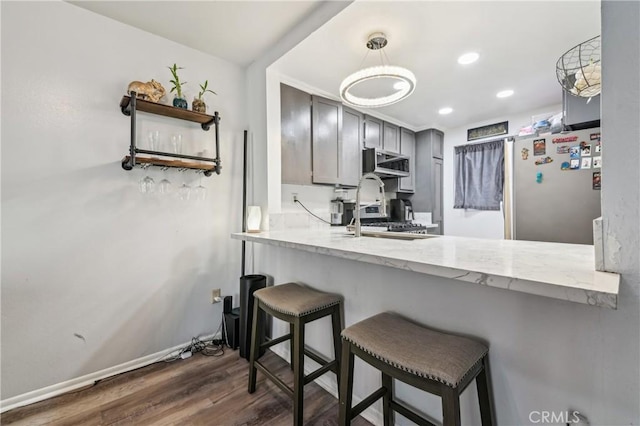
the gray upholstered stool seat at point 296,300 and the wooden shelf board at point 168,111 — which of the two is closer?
the gray upholstered stool seat at point 296,300

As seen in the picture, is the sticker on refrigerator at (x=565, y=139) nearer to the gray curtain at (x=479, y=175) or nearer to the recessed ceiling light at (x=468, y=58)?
the recessed ceiling light at (x=468, y=58)

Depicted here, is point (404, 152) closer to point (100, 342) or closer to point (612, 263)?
point (612, 263)

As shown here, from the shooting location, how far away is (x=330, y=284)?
166 cm

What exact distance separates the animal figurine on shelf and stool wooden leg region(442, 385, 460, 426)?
2.42 meters

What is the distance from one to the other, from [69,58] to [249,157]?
1.36 meters

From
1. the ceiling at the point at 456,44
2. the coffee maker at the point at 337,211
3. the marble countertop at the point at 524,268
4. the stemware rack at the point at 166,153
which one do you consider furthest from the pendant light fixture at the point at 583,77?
the stemware rack at the point at 166,153

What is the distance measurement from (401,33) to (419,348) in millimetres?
2083

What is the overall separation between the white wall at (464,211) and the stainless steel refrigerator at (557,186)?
138cm

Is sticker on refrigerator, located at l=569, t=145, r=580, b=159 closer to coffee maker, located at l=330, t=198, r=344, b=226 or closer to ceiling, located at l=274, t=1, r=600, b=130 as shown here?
ceiling, located at l=274, t=1, r=600, b=130

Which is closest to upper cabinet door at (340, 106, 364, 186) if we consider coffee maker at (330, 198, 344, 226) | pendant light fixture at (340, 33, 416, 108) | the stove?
coffee maker at (330, 198, 344, 226)

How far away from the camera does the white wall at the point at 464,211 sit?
3.70 meters

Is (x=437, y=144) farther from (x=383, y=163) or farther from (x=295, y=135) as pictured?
(x=295, y=135)

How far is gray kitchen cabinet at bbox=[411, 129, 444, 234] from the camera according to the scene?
4133 mm

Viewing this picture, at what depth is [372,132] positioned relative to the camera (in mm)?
3498
